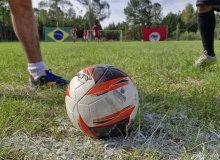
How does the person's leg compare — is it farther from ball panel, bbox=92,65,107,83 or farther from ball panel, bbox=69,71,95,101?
ball panel, bbox=69,71,95,101

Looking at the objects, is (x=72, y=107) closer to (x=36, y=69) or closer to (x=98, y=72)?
(x=98, y=72)

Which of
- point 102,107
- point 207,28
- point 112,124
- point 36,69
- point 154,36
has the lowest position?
point 112,124

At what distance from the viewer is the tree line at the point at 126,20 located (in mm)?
36438

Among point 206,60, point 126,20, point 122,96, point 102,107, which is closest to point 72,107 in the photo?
point 102,107

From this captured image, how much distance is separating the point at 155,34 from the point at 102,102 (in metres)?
34.7

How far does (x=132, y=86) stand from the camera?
1.33 m

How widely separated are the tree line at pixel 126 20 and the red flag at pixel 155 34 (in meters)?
3.20

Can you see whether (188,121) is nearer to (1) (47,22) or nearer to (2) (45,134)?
(2) (45,134)

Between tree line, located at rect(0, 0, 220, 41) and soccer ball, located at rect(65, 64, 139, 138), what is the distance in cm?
3592

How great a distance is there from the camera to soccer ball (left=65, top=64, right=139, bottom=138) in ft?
3.82

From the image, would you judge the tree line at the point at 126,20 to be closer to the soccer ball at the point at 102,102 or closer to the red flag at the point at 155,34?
the red flag at the point at 155,34

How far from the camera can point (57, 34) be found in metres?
30.1

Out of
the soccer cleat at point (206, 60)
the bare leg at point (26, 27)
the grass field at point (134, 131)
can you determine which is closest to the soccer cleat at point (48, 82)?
the grass field at point (134, 131)

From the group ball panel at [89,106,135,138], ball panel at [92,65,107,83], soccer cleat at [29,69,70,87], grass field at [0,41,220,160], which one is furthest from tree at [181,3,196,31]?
ball panel at [89,106,135,138]
